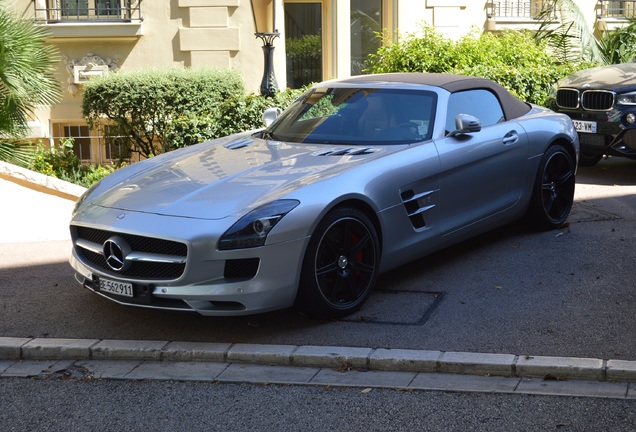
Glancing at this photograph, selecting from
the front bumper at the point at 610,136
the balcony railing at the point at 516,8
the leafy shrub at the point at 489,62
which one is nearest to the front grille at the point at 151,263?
the front bumper at the point at 610,136

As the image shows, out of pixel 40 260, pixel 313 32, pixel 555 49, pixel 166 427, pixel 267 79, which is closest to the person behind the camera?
pixel 166 427

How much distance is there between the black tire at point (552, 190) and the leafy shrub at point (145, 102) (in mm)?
5908

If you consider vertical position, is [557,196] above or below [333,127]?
below

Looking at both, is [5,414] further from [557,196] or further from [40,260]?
[557,196]

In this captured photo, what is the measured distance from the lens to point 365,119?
7098 millimetres

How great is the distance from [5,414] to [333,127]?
10.8ft

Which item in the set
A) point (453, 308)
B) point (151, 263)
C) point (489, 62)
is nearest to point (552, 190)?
point (453, 308)

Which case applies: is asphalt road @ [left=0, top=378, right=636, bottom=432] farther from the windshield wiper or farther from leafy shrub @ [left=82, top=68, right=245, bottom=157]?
leafy shrub @ [left=82, top=68, right=245, bottom=157]

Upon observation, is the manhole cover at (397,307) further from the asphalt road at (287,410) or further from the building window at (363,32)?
the building window at (363,32)

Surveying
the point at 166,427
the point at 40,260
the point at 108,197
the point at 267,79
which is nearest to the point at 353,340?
the point at 166,427

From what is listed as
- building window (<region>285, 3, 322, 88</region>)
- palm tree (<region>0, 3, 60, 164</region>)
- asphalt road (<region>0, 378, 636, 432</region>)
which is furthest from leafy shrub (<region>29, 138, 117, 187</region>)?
asphalt road (<region>0, 378, 636, 432</region>)

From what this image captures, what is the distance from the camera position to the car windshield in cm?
697

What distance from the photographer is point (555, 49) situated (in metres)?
16.0

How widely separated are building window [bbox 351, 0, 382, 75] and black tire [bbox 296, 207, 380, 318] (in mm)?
11319
